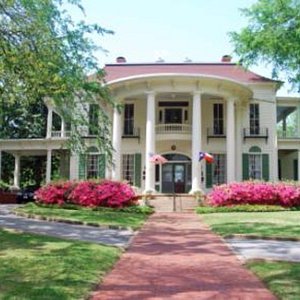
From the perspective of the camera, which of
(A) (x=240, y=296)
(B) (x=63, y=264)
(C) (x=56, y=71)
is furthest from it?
(C) (x=56, y=71)

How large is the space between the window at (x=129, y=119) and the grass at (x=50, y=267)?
19019 mm

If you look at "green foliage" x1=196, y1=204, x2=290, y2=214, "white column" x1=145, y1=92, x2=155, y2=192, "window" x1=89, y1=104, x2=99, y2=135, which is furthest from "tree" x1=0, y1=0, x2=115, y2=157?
"white column" x1=145, y1=92, x2=155, y2=192

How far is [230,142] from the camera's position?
28.5 m

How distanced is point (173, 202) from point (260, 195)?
4323mm

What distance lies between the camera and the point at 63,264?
332 inches

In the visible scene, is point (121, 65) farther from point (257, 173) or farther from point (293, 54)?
point (293, 54)

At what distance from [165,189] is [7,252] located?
20.7 m

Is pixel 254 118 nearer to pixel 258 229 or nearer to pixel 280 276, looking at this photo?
pixel 258 229

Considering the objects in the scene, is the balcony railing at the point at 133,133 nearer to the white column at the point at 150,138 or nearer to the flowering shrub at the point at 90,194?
the white column at the point at 150,138

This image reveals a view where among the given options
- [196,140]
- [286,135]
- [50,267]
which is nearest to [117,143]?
[196,140]

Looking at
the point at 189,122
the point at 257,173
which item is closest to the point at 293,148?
the point at 257,173

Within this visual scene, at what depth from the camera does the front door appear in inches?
1182

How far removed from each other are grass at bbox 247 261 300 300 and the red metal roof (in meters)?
23.7

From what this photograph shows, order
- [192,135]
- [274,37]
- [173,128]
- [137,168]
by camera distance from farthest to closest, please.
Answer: [137,168]
[173,128]
[192,135]
[274,37]
